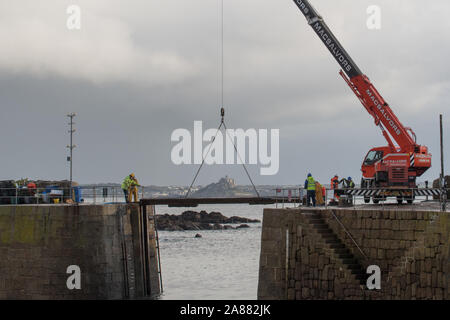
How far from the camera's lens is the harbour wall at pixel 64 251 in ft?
88.5

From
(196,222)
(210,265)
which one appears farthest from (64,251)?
(196,222)

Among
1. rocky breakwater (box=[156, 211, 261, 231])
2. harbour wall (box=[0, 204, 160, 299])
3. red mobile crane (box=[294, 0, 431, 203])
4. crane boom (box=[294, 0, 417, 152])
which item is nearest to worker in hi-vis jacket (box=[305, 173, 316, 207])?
red mobile crane (box=[294, 0, 431, 203])

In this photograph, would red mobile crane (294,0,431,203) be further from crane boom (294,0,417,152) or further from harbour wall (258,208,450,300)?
harbour wall (258,208,450,300)

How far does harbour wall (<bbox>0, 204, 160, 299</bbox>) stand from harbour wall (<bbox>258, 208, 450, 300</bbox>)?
7.40m

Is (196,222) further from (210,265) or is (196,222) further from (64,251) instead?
(64,251)

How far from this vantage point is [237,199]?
30.7 metres

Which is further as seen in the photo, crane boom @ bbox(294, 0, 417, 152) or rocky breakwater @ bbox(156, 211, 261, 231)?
rocky breakwater @ bbox(156, 211, 261, 231)

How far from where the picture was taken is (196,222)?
9894 cm

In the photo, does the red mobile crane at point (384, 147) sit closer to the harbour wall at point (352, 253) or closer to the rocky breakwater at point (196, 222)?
the harbour wall at point (352, 253)

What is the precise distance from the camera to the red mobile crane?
2961 cm

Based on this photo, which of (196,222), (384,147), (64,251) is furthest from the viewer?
(196,222)

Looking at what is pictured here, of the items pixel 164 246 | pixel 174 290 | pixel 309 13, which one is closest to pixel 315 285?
pixel 309 13

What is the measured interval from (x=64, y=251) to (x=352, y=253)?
473 inches
